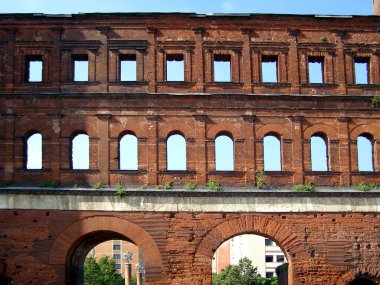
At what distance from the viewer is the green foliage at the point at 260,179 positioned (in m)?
24.5

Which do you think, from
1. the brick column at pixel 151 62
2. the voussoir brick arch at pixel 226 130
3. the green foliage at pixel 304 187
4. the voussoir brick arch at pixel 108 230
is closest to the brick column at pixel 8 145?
the voussoir brick arch at pixel 108 230

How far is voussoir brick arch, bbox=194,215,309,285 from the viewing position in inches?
939

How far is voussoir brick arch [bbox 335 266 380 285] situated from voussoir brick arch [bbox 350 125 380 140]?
16.0 ft

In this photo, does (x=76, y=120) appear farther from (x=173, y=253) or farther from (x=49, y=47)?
(x=173, y=253)

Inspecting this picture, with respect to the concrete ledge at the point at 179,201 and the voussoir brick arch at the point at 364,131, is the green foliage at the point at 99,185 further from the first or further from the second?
the voussoir brick arch at the point at 364,131

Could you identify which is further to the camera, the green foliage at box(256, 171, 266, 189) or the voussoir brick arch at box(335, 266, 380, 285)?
the green foliage at box(256, 171, 266, 189)

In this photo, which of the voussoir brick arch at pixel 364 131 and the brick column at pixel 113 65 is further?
the voussoir brick arch at pixel 364 131

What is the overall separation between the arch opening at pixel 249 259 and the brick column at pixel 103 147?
37385 mm

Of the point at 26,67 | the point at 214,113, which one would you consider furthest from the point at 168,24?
the point at 26,67

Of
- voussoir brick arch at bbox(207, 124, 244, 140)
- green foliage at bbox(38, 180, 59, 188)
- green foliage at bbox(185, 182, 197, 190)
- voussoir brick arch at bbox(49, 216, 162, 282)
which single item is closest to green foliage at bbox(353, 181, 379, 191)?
voussoir brick arch at bbox(207, 124, 244, 140)

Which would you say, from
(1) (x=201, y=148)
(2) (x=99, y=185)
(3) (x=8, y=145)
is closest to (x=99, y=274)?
(3) (x=8, y=145)

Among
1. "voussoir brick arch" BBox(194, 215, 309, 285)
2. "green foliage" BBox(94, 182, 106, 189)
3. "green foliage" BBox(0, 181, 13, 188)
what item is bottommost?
"voussoir brick arch" BBox(194, 215, 309, 285)

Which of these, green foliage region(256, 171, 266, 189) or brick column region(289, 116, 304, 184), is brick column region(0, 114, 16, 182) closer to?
green foliage region(256, 171, 266, 189)

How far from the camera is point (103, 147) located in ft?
81.1
